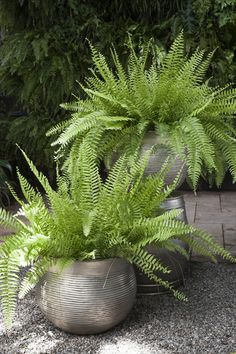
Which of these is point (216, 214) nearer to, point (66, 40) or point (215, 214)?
point (215, 214)

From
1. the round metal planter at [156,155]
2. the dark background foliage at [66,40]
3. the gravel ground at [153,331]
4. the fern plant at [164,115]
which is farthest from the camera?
the dark background foliage at [66,40]

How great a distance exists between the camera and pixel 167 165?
2.42m

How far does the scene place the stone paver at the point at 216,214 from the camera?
11.4 ft

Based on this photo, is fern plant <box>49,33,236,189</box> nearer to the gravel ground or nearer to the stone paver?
the gravel ground

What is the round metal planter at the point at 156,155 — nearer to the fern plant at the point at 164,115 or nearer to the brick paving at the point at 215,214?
the fern plant at the point at 164,115

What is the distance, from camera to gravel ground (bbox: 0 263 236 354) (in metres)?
1.96

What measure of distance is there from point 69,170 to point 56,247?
1.46 ft

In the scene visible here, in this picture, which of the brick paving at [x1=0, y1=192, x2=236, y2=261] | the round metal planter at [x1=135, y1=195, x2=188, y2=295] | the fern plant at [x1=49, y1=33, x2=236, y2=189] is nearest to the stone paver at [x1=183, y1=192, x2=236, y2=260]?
the brick paving at [x1=0, y1=192, x2=236, y2=261]

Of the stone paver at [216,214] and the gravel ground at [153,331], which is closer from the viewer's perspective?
the gravel ground at [153,331]

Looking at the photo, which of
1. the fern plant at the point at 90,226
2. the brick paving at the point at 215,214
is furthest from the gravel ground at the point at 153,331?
the brick paving at the point at 215,214

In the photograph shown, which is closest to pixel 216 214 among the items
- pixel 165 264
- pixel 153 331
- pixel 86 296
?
pixel 165 264

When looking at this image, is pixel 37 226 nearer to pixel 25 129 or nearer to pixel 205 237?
pixel 205 237

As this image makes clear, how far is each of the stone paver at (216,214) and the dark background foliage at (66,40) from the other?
1.03 metres

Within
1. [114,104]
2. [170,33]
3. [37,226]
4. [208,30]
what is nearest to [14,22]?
[170,33]
